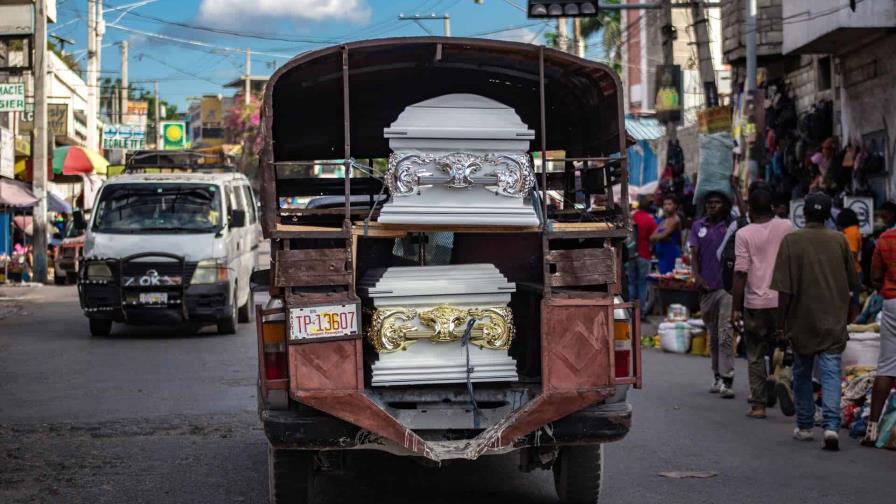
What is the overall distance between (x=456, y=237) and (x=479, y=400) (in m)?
1.29

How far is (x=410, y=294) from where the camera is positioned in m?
6.66

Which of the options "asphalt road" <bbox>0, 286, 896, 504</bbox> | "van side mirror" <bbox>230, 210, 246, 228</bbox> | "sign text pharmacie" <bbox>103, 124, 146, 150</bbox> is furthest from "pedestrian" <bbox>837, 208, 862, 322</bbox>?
"sign text pharmacie" <bbox>103, 124, 146, 150</bbox>

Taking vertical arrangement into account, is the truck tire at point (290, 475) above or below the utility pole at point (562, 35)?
below

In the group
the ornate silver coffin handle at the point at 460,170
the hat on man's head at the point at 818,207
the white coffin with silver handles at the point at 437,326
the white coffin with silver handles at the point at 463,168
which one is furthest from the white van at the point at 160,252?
the white coffin with silver handles at the point at 437,326

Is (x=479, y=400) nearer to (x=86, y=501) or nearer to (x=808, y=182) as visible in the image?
(x=86, y=501)

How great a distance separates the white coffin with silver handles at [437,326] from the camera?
6.62 m

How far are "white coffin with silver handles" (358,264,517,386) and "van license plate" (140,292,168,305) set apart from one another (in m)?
10.9

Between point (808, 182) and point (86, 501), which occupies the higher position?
point (808, 182)

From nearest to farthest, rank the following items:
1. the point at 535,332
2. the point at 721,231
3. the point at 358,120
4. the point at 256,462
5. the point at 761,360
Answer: the point at 535,332 < the point at 256,462 < the point at 358,120 < the point at 761,360 < the point at 721,231

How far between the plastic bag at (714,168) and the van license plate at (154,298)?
23.5 ft

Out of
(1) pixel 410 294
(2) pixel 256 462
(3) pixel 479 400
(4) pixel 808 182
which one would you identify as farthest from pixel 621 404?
(4) pixel 808 182

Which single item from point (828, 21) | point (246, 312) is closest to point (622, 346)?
point (828, 21)

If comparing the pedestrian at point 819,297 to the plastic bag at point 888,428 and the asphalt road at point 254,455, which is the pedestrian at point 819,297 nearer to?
the plastic bag at point 888,428

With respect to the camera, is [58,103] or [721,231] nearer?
[721,231]
